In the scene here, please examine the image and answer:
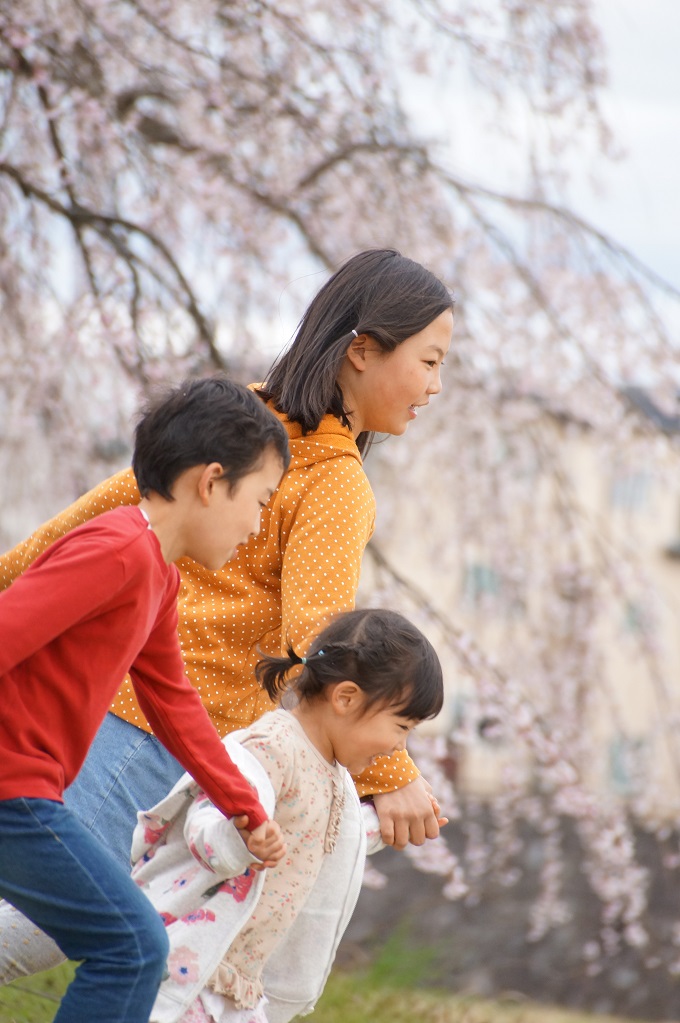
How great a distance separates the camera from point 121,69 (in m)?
4.09

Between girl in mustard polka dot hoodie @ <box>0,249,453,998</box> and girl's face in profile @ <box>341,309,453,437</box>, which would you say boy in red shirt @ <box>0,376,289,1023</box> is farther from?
girl's face in profile @ <box>341,309,453,437</box>

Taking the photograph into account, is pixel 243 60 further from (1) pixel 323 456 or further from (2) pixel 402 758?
(2) pixel 402 758

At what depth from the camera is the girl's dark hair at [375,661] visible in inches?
67.0

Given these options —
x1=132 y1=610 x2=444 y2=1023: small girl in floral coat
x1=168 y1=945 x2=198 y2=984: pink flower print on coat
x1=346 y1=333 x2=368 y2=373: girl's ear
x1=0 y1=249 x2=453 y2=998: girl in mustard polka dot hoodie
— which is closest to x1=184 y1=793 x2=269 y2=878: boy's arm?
x1=132 y1=610 x2=444 y2=1023: small girl in floral coat

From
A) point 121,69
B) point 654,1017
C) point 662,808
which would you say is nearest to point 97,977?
point 121,69

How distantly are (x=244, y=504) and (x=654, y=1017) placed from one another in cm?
795

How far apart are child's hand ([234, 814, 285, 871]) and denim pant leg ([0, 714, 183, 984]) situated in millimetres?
284

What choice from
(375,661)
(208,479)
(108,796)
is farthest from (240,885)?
(208,479)

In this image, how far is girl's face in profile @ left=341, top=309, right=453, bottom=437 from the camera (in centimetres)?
190

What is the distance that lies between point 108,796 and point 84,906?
1.25ft

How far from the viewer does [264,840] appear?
1.54 m

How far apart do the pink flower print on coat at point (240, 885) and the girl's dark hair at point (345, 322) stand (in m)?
0.67

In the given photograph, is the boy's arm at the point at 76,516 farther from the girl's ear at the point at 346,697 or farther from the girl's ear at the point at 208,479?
the girl's ear at the point at 346,697

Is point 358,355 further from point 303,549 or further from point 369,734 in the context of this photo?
point 369,734
